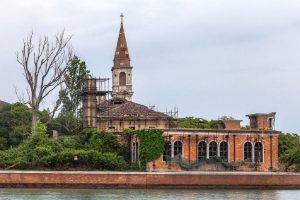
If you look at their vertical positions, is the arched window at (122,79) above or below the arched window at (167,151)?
above

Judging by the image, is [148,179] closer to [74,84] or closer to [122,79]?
[74,84]

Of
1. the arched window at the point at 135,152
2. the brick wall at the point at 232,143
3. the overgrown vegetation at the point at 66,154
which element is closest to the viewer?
the overgrown vegetation at the point at 66,154

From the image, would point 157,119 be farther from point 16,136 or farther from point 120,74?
point 120,74

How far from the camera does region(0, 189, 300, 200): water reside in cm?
4453

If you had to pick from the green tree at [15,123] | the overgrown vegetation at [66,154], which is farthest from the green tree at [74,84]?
the overgrown vegetation at [66,154]

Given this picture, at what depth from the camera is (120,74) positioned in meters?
94.4

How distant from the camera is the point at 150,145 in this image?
192ft

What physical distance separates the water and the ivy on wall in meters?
6.00

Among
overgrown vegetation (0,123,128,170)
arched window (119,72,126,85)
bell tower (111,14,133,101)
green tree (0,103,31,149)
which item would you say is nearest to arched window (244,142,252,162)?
overgrown vegetation (0,123,128,170)

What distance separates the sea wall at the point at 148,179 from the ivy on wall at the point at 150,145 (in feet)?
15.9

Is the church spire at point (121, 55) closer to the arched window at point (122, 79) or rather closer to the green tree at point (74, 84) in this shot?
the arched window at point (122, 79)

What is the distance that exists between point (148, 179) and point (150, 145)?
5551 millimetres

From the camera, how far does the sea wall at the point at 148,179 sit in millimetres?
51438

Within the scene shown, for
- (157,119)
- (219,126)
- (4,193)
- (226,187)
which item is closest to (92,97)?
(157,119)
